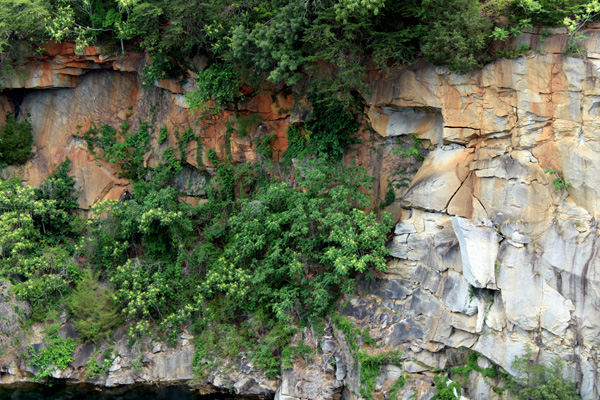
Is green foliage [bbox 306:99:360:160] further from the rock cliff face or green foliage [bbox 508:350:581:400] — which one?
green foliage [bbox 508:350:581:400]

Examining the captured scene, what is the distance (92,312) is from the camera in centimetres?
1402

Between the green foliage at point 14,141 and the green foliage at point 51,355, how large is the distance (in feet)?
20.1

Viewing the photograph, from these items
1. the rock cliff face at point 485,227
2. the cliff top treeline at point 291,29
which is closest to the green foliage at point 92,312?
the rock cliff face at point 485,227

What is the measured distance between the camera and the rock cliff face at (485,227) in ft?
33.7

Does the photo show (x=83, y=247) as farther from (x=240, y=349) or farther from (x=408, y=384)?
(x=408, y=384)

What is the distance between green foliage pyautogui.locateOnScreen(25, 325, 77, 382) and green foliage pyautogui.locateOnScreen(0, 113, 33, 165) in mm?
6124

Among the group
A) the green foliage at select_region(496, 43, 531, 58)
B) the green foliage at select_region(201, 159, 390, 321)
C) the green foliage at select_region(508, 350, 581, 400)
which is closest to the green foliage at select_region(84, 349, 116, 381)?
A: the green foliage at select_region(201, 159, 390, 321)

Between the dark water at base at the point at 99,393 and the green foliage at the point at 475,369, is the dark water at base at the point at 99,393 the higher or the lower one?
the lower one

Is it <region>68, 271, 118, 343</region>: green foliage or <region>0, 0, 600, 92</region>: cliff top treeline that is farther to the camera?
<region>68, 271, 118, 343</region>: green foliage

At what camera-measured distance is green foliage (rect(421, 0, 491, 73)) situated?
10719mm

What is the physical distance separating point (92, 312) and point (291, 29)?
9125 mm

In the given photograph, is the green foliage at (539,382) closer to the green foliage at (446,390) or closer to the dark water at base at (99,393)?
the green foliage at (446,390)

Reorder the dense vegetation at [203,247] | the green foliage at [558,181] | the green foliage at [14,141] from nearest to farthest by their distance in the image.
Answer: the green foliage at [558,181], the dense vegetation at [203,247], the green foliage at [14,141]

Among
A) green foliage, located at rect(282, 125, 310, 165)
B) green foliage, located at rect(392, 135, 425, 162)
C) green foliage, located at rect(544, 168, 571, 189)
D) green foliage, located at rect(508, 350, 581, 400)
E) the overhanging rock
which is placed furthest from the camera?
green foliage, located at rect(282, 125, 310, 165)
